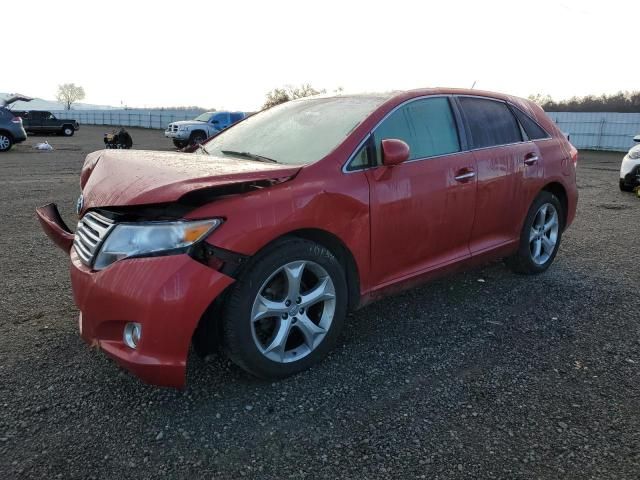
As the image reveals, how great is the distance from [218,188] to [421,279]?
163cm

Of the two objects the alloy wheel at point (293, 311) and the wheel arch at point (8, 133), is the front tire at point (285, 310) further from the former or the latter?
the wheel arch at point (8, 133)

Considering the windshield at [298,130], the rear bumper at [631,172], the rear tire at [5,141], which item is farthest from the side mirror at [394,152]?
the rear tire at [5,141]

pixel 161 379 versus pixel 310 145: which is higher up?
pixel 310 145

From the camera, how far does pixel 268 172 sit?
264 cm

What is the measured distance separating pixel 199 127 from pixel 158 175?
23.6 m

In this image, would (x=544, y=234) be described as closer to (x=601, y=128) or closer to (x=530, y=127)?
(x=530, y=127)

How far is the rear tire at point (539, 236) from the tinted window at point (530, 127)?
506mm

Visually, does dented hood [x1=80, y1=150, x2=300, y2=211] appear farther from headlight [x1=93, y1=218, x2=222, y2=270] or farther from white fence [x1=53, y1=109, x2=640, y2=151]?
white fence [x1=53, y1=109, x2=640, y2=151]

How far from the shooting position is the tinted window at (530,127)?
14.3 feet

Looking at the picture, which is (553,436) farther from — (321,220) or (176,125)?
(176,125)

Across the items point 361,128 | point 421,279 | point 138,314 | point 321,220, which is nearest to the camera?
point 138,314

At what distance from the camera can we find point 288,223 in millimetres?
2619

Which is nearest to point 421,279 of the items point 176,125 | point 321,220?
point 321,220

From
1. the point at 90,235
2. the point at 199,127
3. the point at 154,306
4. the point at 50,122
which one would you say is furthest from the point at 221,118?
the point at 154,306
